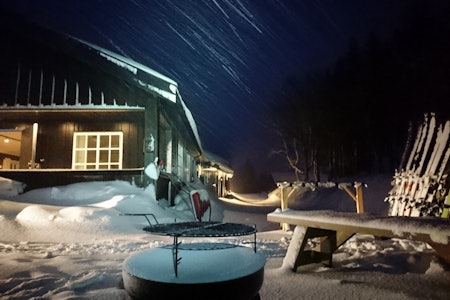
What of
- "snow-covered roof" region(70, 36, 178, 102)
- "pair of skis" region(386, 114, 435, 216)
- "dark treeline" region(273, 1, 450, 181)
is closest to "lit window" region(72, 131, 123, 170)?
"snow-covered roof" region(70, 36, 178, 102)

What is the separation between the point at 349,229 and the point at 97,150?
1127 cm

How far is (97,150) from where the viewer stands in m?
12.6

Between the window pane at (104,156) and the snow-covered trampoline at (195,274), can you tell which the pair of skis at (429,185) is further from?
the window pane at (104,156)

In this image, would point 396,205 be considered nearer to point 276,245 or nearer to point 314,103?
point 276,245

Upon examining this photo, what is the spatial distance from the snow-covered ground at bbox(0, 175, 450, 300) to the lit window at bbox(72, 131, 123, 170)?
195 cm

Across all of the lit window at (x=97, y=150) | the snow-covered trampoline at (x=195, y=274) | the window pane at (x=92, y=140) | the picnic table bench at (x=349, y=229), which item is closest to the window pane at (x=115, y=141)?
the lit window at (x=97, y=150)

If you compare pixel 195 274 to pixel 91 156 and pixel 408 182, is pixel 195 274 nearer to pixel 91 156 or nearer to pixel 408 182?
pixel 408 182

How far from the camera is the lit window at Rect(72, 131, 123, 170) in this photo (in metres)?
12.5

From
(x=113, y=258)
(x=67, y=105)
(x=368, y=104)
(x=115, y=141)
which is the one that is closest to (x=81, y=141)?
(x=115, y=141)

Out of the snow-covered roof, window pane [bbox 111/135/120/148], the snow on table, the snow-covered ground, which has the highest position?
the snow-covered roof

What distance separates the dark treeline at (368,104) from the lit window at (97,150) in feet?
65.1

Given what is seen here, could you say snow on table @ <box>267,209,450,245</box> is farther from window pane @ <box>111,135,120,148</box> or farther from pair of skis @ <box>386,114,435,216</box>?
window pane @ <box>111,135,120,148</box>

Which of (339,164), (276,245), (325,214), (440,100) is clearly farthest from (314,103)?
(325,214)

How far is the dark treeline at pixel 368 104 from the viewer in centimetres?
2298
